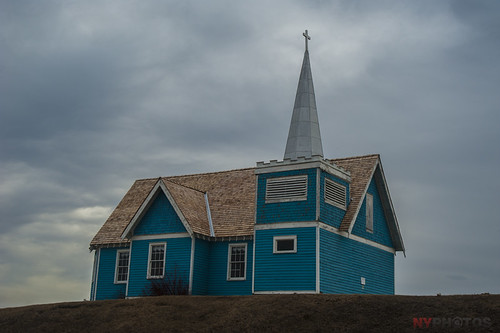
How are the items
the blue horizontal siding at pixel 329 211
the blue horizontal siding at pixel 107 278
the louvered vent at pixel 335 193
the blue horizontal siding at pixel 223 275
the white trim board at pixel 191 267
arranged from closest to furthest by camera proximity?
the blue horizontal siding at pixel 329 211 → the louvered vent at pixel 335 193 → the white trim board at pixel 191 267 → the blue horizontal siding at pixel 223 275 → the blue horizontal siding at pixel 107 278

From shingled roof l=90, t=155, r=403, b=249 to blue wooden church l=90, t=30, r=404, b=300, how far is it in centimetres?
7

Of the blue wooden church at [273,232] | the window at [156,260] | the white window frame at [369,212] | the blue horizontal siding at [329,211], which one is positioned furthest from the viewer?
the white window frame at [369,212]

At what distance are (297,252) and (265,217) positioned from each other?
2.47 m

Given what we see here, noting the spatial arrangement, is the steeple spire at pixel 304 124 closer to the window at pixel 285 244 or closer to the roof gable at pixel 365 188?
the roof gable at pixel 365 188

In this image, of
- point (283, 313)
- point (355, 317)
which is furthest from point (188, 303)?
point (355, 317)

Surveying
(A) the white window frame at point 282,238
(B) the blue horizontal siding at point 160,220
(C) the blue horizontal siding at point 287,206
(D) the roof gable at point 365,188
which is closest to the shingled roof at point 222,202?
(D) the roof gable at point 365,188

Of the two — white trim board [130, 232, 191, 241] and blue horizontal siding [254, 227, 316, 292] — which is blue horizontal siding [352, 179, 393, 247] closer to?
blue horizontal siding [254, 227, 316, 292]

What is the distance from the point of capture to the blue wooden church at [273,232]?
29438 mm

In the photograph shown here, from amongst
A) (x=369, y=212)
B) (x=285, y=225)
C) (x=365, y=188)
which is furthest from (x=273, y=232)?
(x=369, y=212)

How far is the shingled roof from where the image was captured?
108ft

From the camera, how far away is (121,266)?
122ft

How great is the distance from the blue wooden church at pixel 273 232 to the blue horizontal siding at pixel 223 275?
5 cm

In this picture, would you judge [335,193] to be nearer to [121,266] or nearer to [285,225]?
[285,225]

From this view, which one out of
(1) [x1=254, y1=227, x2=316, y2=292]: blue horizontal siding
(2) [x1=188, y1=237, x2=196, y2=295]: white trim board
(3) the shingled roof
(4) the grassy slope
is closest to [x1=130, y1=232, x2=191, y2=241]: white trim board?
(2) [x1=188, y1=237, x2=196, y2=295]: white trim board
